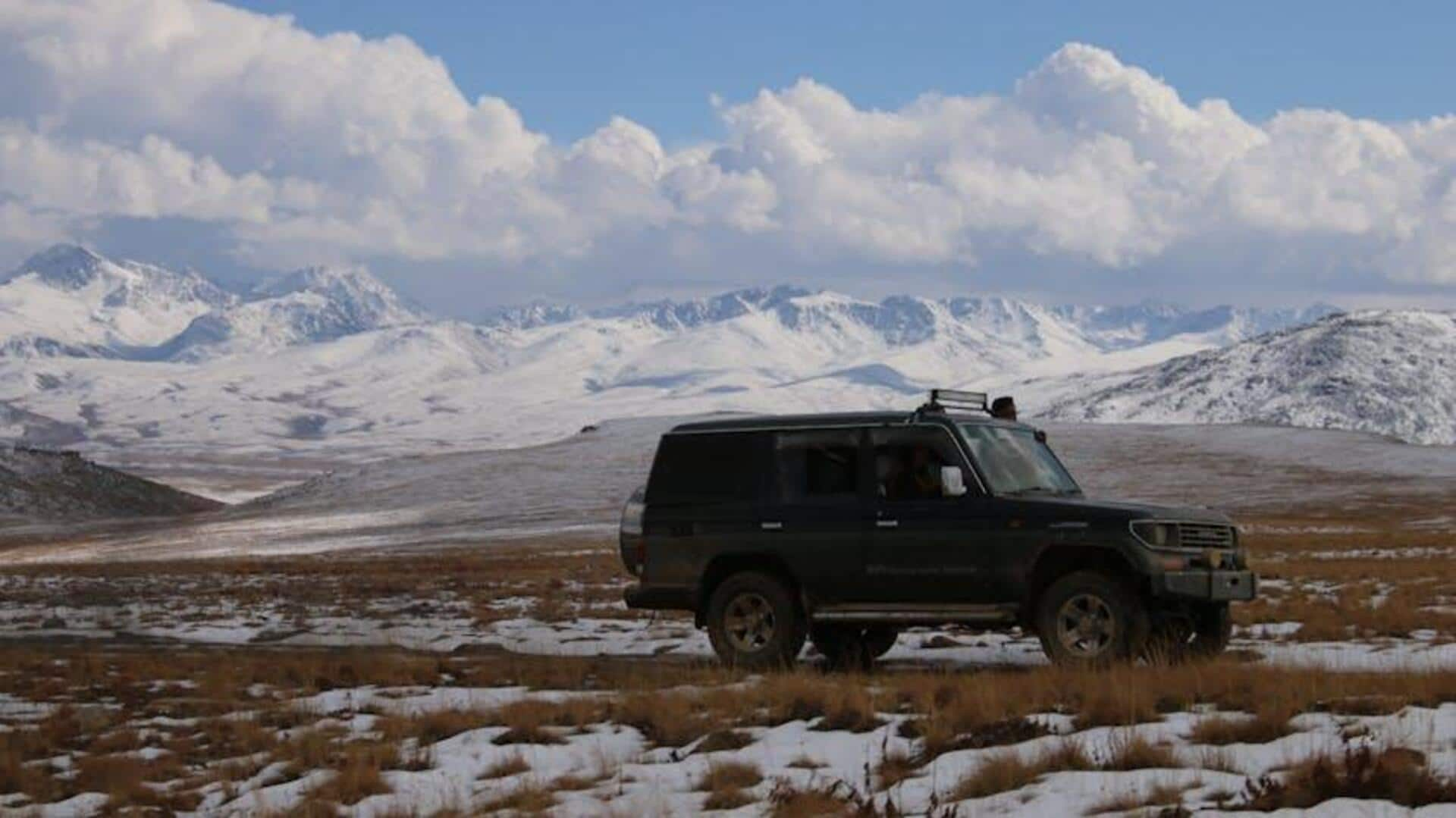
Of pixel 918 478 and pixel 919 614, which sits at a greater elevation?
pixel 918 478

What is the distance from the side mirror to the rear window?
7.43 ft

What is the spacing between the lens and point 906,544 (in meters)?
18.2

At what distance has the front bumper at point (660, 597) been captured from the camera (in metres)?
19.5

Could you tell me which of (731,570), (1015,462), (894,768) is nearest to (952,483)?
(1015,462)

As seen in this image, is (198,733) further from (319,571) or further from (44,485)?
(44,485)

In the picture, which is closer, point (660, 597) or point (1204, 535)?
point (1204, 535)

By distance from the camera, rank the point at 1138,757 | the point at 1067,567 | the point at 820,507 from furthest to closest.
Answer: the point at 820,507 < the point at 1067,567 < the point at 1138,757

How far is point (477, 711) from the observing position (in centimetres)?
1545

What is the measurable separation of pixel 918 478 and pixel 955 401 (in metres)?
1.69

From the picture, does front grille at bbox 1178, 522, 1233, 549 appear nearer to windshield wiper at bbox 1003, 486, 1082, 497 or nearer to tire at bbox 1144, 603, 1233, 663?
tire at bbox 1144, 603, 1233, 663

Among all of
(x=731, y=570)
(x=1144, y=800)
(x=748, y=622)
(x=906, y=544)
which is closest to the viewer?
(x=1144, y=800)

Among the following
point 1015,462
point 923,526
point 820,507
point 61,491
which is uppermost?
point 61,491

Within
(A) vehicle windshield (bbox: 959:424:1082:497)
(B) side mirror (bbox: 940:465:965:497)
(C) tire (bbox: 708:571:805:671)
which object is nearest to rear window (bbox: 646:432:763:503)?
(C) tire (bbox: 708:571:805:671)

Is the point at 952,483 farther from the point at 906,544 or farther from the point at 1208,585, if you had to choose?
the point at 1208,585
